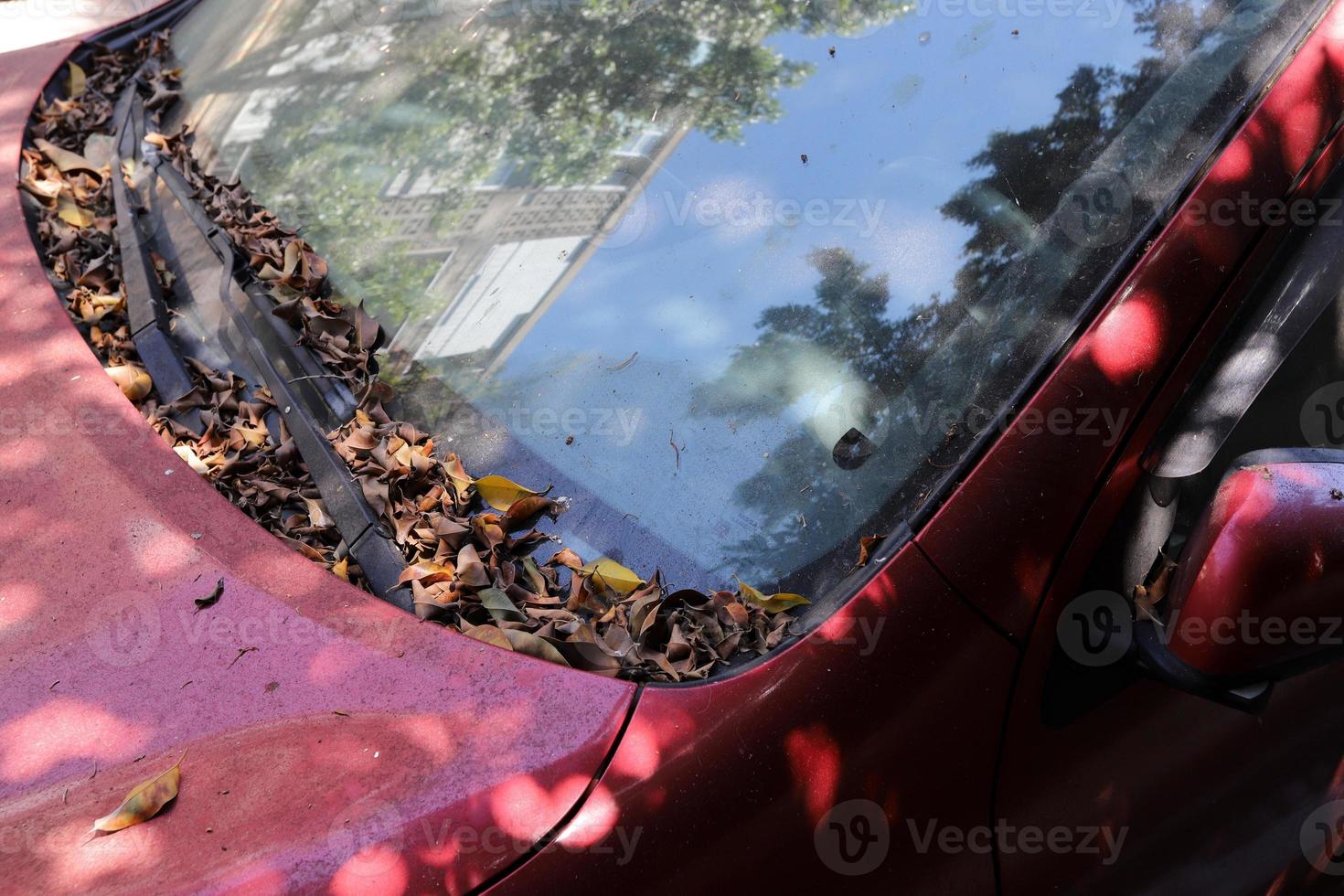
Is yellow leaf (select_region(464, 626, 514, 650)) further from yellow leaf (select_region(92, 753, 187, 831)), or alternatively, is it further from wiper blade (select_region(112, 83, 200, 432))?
wiper blade (select_region(112, 83, 200, 432))

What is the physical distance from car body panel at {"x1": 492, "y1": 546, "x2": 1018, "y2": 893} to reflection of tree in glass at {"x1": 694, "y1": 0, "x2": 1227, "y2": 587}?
7.0 inches

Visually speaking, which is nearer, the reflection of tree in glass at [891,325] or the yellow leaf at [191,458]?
the reflection of tree in glass at [891,325]

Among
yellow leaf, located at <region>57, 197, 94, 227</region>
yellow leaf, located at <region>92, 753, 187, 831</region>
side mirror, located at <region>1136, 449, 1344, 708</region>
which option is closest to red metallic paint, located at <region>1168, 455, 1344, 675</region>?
side mirror, located at <region>1136, 449, 1344, 708</region>

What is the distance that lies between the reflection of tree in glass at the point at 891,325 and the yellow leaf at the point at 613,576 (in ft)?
0.52

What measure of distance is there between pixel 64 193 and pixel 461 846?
6.55 feet

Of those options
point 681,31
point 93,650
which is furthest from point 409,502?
point 681,31

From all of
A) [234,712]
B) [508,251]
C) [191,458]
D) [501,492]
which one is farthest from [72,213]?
[234,712]

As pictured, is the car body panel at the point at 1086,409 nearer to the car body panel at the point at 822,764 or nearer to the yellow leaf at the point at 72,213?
the car body panel at the point at 822,764

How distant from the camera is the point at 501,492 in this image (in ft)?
5.84

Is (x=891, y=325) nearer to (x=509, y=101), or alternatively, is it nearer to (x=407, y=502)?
(x=407, y=502)

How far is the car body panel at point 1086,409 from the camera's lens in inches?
61.7

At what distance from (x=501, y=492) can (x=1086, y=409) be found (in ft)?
3.02

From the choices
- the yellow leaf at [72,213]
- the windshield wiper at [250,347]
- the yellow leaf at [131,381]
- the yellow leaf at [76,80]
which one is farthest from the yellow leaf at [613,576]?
the yellow leaf at [76,80]

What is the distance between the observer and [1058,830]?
1728 mm
